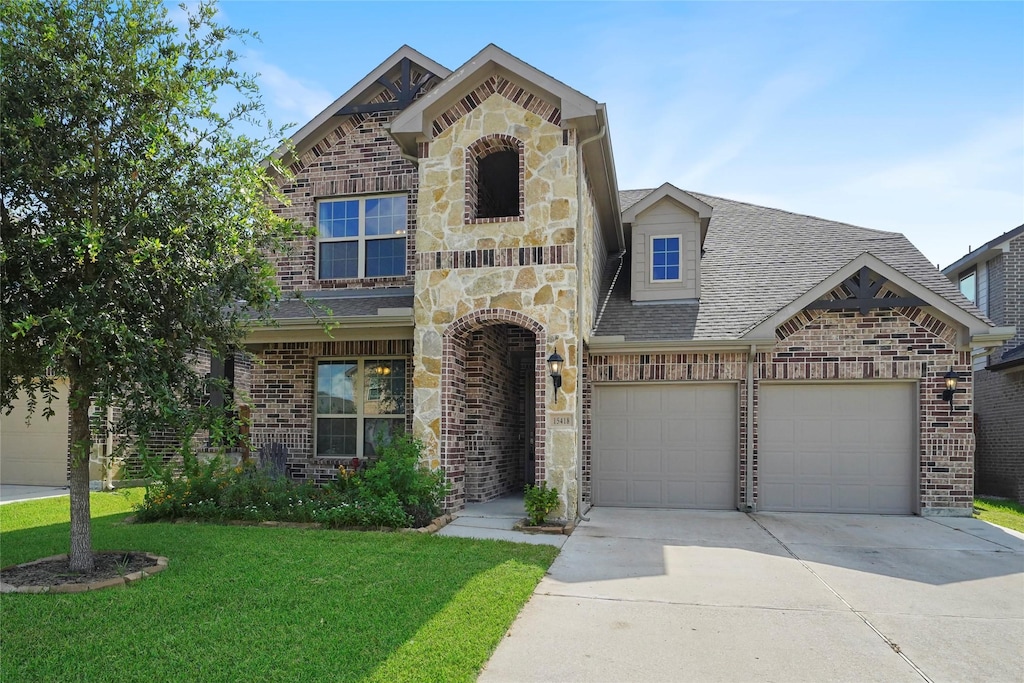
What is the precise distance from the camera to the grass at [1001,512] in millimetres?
10070

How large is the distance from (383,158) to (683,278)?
5924 millimetres

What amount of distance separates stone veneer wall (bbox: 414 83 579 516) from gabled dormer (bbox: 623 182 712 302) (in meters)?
3.11

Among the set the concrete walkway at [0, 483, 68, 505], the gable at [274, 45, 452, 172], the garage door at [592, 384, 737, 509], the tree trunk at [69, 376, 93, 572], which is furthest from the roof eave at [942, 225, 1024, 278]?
the concrete walkway at [0, 483, 68, 505]

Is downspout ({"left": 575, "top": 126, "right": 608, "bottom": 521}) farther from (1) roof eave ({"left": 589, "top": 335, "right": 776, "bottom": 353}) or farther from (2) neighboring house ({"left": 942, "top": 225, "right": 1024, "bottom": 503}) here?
(2) neighboring house ({"left": 942, "top": 225, "right": 1024, "bottom": 503})

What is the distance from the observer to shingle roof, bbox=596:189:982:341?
11148mm

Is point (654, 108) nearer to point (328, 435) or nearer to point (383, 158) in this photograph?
point (383, 158)

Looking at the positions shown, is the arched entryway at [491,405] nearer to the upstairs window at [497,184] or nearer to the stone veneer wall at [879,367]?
the stone veneer wall at [879,367]

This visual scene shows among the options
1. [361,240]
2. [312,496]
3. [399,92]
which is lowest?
[312,496]

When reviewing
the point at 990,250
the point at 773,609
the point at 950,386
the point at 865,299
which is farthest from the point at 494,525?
the point at 990,250

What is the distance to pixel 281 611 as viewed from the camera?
17.1 ft

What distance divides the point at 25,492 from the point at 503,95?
1179cm

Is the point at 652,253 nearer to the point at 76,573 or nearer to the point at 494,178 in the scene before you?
the point at 494,178

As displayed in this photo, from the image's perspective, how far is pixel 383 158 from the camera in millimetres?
12172

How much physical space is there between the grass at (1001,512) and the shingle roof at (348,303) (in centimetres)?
975
